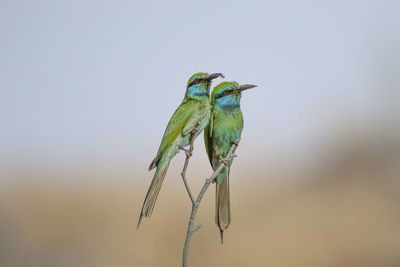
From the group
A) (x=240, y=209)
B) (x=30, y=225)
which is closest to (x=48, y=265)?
(x=30, y=225)

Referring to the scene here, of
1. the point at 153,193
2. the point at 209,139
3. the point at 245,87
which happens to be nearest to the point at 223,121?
the point at 209,139

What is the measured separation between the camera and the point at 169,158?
2135 mm

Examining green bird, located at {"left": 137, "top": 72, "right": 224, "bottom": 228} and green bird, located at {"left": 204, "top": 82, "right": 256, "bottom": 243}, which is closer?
green bird, located at {"left": 137, "top": 72, "right": 224, "bottom": 228}

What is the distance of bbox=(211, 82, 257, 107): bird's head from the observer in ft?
9.30

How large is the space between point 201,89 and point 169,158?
2.09 feet

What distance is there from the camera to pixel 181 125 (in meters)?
2.40

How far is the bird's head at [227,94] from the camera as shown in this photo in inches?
112

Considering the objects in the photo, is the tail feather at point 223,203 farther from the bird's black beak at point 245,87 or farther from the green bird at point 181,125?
the bird's black beak at point 245,87

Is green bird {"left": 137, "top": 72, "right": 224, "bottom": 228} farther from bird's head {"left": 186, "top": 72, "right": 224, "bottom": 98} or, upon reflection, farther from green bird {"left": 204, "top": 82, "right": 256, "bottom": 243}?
green bird {"left": 204, "top": 82, "right": 256, "bottom": 243}

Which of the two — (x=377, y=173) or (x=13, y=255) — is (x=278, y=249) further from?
(x=13, y=255)

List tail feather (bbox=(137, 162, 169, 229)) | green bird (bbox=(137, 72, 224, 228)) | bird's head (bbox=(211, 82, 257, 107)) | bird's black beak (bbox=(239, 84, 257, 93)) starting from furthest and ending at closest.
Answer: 1. bird's head (bbox=(211, 82, 257, 107))
2. bird's black beak (bbox=(239, 84, 257, 93))
3. green bird (bbox=(137, 72, 224, 228))
4. tail feather (bbox=(137, 162, 169, 229))

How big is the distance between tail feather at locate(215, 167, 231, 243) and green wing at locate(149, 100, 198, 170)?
424 millimetres

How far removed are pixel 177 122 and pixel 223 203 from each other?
0.51m

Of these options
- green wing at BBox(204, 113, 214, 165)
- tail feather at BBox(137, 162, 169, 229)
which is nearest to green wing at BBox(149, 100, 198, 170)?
tail feather at BBox(137, 162, 169, 229)
